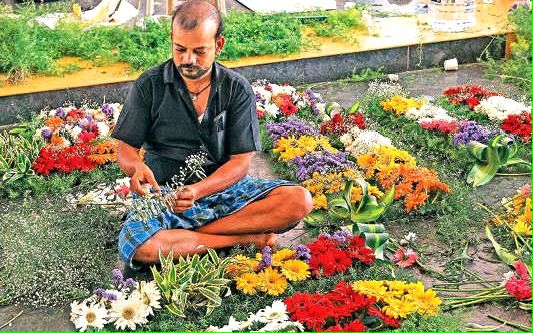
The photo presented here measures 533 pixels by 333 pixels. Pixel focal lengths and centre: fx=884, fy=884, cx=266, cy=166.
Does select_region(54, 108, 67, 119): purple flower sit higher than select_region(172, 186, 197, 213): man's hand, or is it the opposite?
select_region(172, 186, 197, 213): man's hand

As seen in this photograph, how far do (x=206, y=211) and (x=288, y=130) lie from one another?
1.59 metres

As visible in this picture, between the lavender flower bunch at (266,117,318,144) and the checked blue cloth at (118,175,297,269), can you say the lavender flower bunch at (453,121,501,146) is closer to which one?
the lavender flower bunch at (266,117,318,144)

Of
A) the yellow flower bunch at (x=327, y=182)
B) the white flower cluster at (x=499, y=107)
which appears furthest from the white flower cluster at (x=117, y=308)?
the white flower cluster at (x=499, y=107)

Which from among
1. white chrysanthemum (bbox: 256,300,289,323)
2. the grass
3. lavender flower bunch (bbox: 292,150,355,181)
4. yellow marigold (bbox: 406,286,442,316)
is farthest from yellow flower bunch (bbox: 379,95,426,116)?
white chrysanthemum (bbox: 256,300,289,323)

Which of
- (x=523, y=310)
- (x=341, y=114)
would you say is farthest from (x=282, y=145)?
(x=523, y=310)

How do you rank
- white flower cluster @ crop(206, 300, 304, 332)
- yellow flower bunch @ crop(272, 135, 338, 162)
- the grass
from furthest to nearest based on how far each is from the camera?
1. the grass
2. yellow flower bunch @ crop(272, 135, 338, 162)
3. white flower cluster @ crop(206, 300, 304, 332)

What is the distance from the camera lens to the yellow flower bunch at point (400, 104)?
19.2 ft

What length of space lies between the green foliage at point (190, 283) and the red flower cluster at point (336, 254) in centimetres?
41

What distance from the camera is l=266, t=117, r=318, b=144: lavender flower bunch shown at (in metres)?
5.52

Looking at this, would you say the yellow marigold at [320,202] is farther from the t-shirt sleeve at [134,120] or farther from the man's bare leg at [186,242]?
the t-shirt sleeve at [134,120]

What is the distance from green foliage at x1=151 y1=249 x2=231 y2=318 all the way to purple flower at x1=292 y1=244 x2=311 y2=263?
34cm

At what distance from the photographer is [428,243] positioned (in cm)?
432

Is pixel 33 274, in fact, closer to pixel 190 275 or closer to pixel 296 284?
pixel 190 275

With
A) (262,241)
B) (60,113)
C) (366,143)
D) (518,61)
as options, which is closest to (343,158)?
(366,143)
